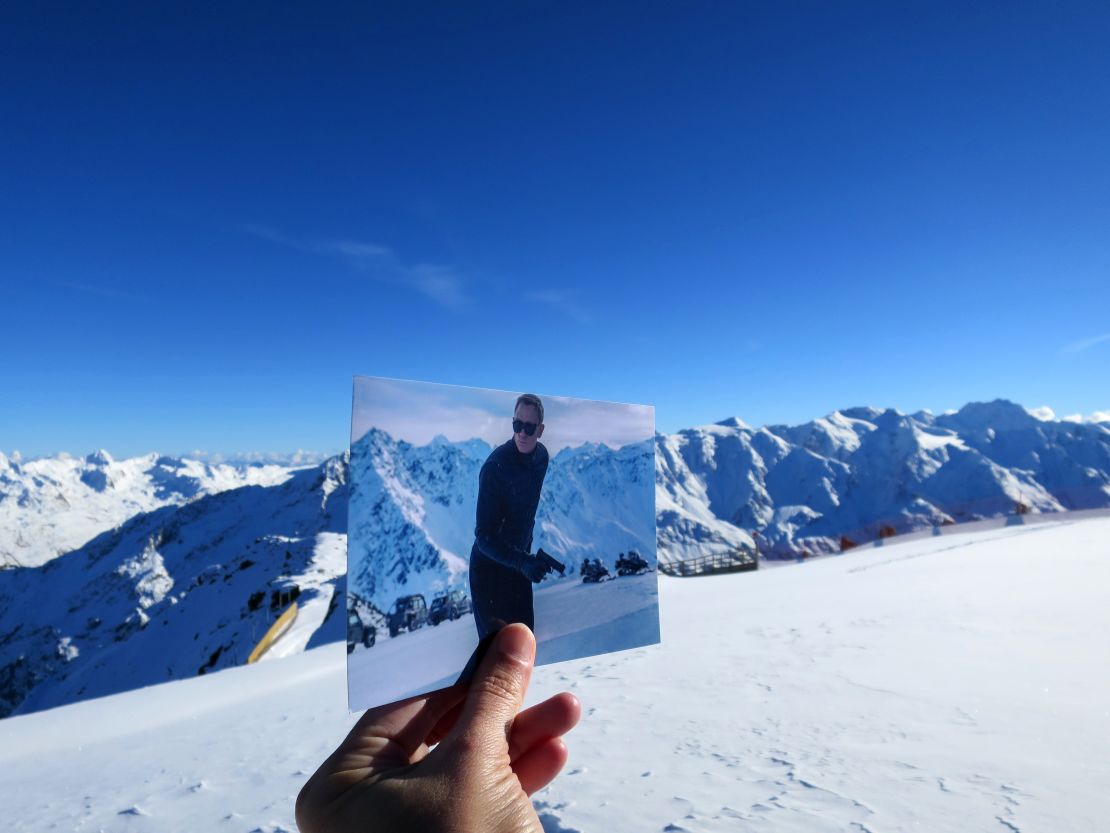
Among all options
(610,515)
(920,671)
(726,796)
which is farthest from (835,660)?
(610,515)

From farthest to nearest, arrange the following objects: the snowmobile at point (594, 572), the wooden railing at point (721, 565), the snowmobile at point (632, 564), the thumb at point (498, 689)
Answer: the wooden railing at point (721, 565) < the snowmobile at point (632, 564) < the snowmobile at point (594, 572) < the thumb at point (498, 689)

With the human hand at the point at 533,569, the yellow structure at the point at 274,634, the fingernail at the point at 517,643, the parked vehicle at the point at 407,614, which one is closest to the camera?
the parked vehicle at the point at 407,614

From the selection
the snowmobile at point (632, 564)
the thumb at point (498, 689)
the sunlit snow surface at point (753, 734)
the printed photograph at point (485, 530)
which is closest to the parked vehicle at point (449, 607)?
the printed photograph at point (485, 530)

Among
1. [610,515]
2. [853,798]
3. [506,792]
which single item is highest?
[610,515]

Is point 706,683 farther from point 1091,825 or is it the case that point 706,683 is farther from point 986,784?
point 1091,825

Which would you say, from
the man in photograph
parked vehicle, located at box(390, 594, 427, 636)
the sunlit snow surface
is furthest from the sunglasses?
the sunlit snow surface

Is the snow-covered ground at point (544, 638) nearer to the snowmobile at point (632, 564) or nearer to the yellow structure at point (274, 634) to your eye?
the snowmobile at point (632, 564)
